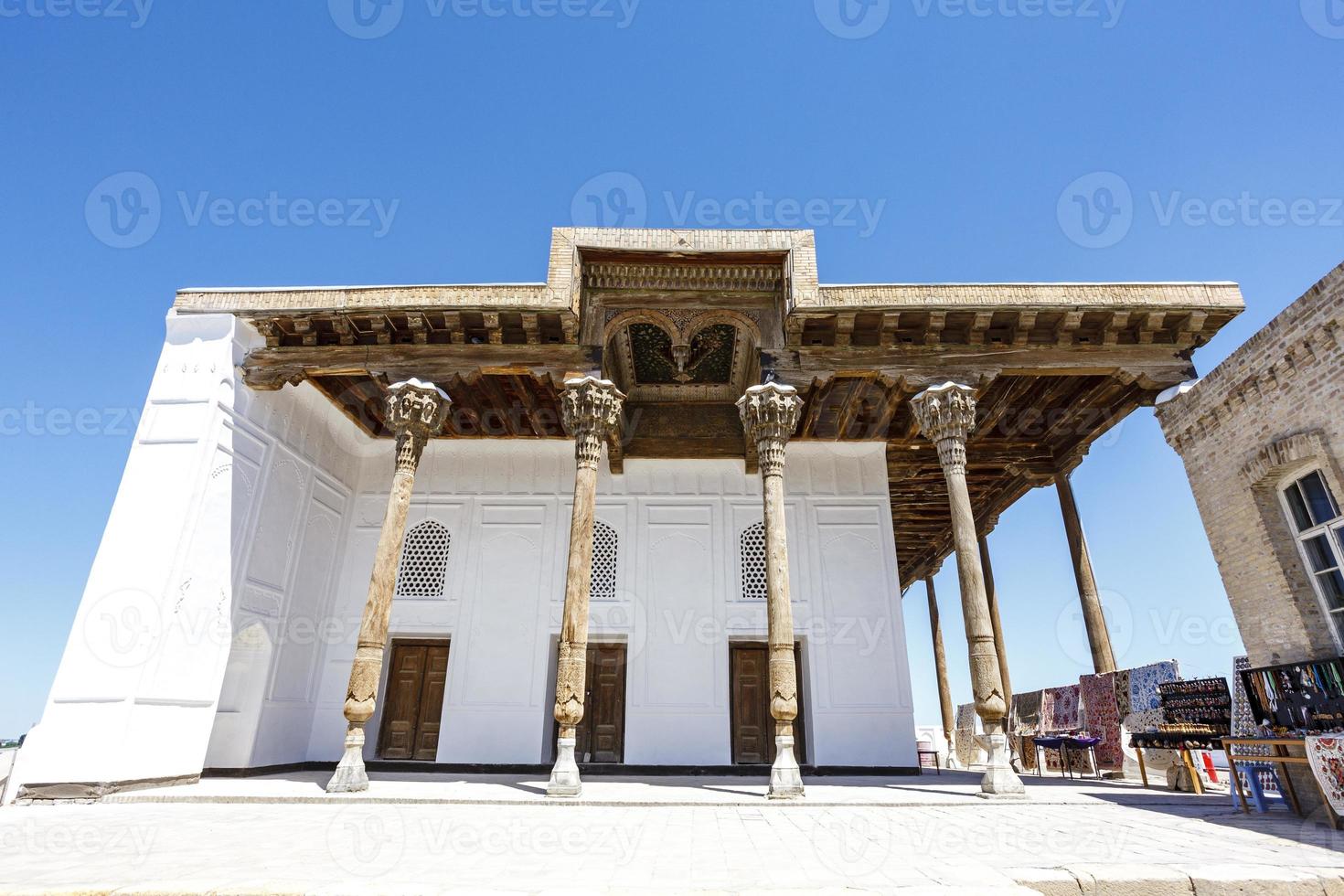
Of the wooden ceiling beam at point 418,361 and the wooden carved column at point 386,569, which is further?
the wooden ceiling beam at point 418,361

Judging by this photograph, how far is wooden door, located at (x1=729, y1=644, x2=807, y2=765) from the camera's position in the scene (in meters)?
10.4

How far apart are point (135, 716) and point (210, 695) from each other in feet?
2.81

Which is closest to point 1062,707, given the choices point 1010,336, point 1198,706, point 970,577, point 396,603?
point 1198,706

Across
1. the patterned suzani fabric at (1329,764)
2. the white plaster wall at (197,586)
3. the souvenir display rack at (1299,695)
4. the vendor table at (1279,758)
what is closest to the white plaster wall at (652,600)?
the white plaster wall at (197,586)

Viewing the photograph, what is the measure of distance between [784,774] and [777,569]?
7.07 ft

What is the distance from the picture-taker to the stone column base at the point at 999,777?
22.6 feet

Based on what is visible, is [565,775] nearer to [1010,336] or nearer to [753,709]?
[753,709]

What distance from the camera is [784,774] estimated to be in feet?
22.8

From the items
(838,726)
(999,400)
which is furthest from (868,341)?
(838,726)

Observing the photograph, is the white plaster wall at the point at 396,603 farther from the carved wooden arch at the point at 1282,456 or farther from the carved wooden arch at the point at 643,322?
the carved wooden arch at the point at 1282,456

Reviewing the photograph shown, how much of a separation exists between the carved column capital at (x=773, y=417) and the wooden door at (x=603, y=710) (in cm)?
459

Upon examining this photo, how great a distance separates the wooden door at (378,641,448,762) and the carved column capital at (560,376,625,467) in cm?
501

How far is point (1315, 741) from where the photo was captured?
17.7 feet

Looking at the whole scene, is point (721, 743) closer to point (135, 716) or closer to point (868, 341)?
point (868, 341)
